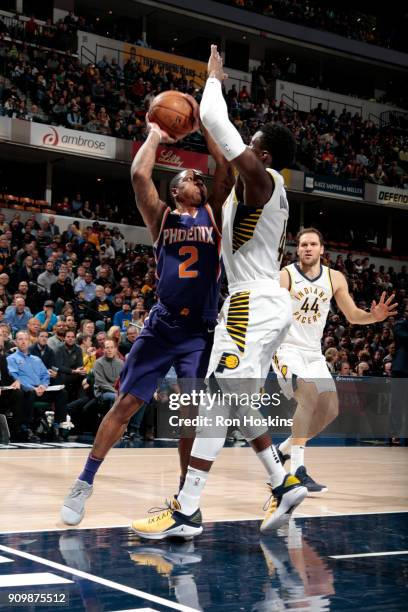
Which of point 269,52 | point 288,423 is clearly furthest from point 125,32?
point 288,423

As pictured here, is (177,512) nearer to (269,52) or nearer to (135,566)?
(135,566)

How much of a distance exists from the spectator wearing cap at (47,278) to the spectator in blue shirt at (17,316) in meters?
2.31

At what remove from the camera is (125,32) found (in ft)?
94.2

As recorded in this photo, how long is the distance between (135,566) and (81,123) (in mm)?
19612

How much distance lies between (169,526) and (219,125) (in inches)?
80.2

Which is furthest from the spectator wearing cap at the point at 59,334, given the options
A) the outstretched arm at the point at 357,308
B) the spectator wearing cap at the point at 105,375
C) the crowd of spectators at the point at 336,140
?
the crowd of spectators at the point at 336,140

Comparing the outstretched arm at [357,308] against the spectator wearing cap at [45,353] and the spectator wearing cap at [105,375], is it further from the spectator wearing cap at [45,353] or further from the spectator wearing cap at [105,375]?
the spectator wearing cap at [45,353]

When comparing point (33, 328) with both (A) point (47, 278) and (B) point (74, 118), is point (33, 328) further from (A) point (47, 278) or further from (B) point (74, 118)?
(B) point (74, 118)

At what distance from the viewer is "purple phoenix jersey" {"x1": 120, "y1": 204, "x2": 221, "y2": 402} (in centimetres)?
471

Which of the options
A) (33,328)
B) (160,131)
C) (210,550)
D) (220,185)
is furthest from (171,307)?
(33,328)

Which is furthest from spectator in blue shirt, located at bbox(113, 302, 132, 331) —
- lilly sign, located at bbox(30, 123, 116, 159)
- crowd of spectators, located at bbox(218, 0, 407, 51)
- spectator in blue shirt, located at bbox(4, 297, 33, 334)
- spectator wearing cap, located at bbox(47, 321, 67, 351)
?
crowd of spectators, located at bbox(218, 0, 407, 51)

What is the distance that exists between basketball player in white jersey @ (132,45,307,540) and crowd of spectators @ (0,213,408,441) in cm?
662

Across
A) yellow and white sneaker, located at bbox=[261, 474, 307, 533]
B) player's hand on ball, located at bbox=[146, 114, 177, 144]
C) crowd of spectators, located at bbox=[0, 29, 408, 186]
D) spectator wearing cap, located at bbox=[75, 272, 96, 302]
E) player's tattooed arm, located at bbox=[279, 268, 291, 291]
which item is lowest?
yellow and white sneaker, located at bbox=[261, 474, 307, 533]

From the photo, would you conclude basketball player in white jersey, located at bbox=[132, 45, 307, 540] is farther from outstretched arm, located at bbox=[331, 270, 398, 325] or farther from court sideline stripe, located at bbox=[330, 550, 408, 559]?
outstretched arm, located at bbox=[331, 270, 398, 325]
